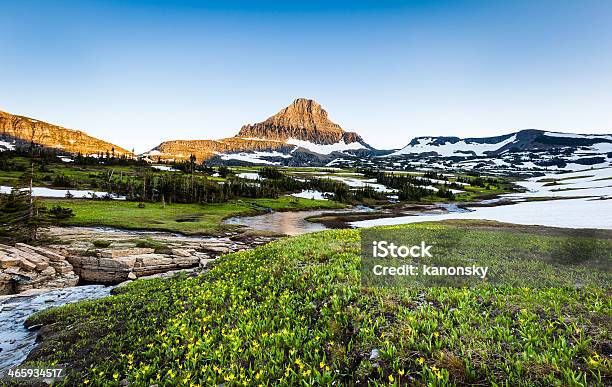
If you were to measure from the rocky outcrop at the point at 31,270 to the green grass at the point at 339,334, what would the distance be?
35.3 ft

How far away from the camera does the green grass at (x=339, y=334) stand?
20.9 ft

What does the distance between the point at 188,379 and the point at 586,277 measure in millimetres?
14575

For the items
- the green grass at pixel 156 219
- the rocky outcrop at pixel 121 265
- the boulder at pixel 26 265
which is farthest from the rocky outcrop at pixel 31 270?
the green grass at pixel 156 219

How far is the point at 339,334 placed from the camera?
8.55 meters

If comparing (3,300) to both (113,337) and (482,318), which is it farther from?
(482,318)

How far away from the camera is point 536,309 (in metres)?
8.29

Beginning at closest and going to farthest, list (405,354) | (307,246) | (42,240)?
(405,354) → (307,246) → (42,240)

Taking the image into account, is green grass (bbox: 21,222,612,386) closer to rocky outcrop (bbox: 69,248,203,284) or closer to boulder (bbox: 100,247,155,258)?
rocky outcrop (bbox: 69,248,203,284)

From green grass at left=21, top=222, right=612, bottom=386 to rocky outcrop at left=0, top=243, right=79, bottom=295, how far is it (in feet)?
35.3

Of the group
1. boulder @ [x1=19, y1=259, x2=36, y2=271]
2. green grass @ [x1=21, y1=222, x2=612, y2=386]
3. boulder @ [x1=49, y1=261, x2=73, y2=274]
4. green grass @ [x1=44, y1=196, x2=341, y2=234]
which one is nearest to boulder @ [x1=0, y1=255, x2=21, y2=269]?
boulder @ [x1=19, y1=259, x2=36, y2=271]

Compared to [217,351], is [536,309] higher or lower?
higher

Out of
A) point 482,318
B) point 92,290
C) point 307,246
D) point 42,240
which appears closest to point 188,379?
point 482,318

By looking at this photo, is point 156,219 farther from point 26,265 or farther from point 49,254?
point 26,265

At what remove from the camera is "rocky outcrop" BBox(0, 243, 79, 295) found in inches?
855
